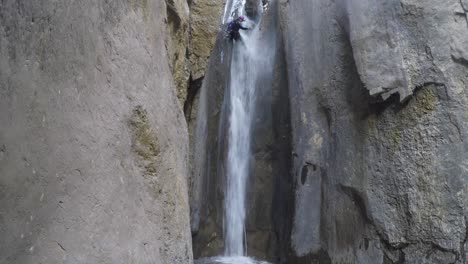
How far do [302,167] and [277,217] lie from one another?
1684 millimetres

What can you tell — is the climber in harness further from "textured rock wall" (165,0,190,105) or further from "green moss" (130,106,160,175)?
"green moss" (130,106,160,175)

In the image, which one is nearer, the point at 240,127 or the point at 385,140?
the point at 385,140

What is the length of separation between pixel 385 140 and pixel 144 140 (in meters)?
4.12

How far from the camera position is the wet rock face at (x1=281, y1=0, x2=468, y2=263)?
218 inches

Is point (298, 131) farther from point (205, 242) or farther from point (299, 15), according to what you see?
point (205, 242)

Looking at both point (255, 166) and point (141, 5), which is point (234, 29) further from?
point (141, 5)

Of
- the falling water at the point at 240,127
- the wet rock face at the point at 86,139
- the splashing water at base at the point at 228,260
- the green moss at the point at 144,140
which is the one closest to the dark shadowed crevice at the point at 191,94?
the falling water at the point at 240,127

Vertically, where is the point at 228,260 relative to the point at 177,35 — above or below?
below

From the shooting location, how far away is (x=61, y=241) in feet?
6.61

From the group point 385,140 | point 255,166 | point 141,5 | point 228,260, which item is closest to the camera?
point 141,5

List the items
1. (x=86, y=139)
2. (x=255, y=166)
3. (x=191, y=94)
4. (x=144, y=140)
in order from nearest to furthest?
(x=86, y=139) → (x=144, y=140) → (x=191, y=94) → (x=255, y=166)

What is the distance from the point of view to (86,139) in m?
2.33

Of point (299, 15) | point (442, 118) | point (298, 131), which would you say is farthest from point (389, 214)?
point (299, 15)

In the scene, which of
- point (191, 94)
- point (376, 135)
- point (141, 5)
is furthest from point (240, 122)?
point (141, 5)
